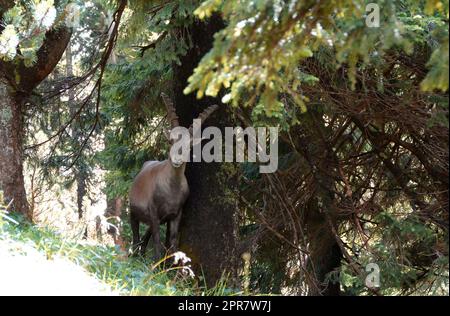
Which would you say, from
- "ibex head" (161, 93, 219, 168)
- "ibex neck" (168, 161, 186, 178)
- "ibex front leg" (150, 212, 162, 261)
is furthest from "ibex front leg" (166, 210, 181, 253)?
"ibex head" (161, 93, 219, 168)

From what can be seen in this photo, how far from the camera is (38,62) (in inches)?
412

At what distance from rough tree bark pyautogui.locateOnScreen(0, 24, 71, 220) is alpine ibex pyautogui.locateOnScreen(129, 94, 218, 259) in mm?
1691

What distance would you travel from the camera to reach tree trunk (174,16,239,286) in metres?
9.34

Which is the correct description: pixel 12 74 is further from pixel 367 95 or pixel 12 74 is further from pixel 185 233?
pixel 367 95

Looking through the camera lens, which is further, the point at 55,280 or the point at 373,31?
the point at 55,280

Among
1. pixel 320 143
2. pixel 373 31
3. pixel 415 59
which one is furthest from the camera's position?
pixel 320 143

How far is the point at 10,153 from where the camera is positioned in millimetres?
10180

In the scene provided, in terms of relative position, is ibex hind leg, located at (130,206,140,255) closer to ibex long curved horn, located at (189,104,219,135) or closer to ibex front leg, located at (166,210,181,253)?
ibex front leg, located at (166,210,181,253)

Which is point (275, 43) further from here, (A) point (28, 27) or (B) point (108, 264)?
(A) point (28, 27)

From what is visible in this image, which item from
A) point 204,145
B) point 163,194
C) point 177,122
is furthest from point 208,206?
point 177,122

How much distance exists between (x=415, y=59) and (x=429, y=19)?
1.34 metres

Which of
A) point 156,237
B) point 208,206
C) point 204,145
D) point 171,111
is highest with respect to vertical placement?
point 171,111

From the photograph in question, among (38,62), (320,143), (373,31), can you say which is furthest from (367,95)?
(38,62)

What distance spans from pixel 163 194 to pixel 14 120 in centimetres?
255
